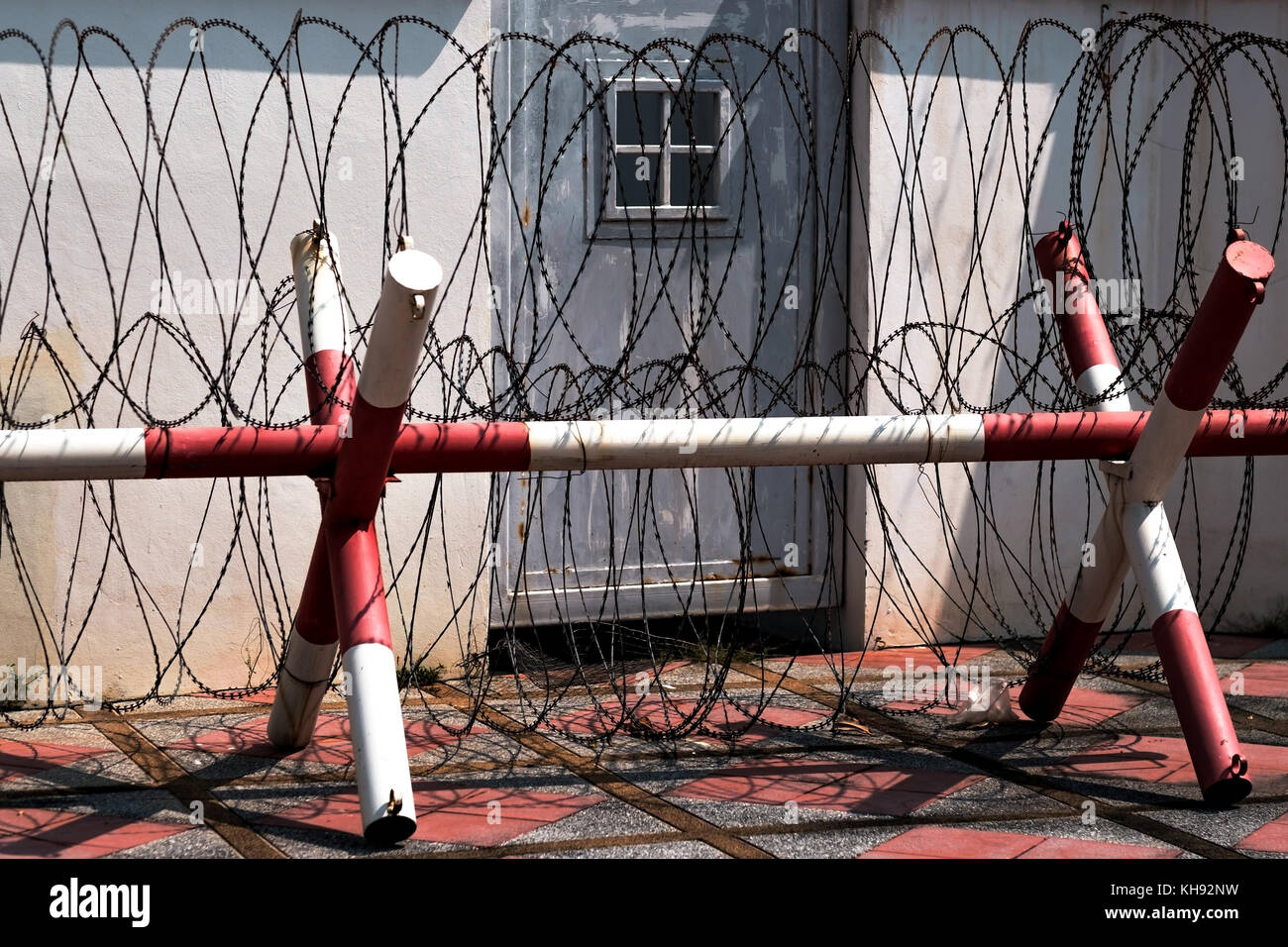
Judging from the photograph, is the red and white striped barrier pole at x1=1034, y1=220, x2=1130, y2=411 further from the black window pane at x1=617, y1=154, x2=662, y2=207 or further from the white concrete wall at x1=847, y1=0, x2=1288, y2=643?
the black window pane at x1=617, y1=154, x2=662, y2=207

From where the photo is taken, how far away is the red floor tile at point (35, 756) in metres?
4.02

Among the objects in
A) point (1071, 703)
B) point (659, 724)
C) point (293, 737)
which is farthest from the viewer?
point (1071, 703)

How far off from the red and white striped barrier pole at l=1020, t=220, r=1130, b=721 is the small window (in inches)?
60.6

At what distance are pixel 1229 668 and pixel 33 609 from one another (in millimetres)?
4136

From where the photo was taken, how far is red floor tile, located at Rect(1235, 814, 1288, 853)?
340 cm

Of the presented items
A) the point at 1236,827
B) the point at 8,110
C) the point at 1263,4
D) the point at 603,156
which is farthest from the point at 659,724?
the point at 1263,4

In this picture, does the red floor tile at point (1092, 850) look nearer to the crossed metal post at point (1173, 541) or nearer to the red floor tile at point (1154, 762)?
the crossed metal post at point (1173, 541)

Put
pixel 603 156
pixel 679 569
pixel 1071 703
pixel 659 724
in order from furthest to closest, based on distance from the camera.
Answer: pixel 679 569
pixel 603 156
pixel 1071 703
pixel 659 724

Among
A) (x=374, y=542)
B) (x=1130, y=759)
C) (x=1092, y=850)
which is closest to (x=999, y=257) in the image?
(x=1130, y=759)

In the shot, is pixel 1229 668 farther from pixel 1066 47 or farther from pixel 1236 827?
pixel 1066 47

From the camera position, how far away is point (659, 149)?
5.54 metres

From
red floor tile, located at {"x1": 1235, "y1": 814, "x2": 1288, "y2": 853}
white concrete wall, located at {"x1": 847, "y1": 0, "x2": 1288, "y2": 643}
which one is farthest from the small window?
red floor tile, located at {"x1": 1235, "y1": 814, "x2": 1288, "y2": 853}

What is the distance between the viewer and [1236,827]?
355 centimetres

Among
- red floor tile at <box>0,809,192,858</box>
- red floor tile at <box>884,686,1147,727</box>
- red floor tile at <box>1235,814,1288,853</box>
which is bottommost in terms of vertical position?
red floor tile at <box>1235,814,1288,853</box>
